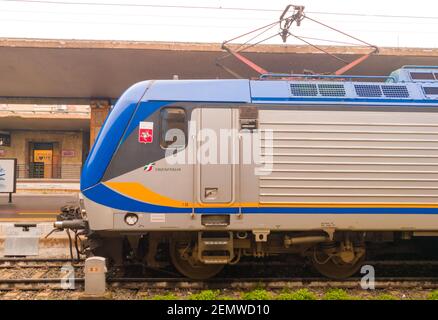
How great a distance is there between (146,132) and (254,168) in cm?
173

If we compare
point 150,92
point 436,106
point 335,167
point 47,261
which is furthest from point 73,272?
point 436,106

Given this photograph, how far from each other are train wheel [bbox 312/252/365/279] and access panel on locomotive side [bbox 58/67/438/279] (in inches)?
22.7

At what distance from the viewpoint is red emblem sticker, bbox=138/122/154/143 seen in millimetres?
5195

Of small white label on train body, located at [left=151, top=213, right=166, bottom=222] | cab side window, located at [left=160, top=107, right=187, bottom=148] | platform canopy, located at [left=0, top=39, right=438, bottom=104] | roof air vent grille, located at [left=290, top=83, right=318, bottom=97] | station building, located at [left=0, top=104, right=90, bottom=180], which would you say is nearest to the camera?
small white label on train body, located at [left=151, top=213, right=166, bottom=222]

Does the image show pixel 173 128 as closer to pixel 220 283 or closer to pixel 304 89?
pixel 304 89

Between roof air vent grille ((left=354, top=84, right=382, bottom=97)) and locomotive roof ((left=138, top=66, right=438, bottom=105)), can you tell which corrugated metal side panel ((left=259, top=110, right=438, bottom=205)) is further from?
roof air vent grille ((left=354, top=84, right=382, bottom=97))

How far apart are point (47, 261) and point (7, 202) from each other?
8.89 meters

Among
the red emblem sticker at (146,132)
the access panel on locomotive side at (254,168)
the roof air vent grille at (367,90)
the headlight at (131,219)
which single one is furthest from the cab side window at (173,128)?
the roof air vent grille at (367,90)

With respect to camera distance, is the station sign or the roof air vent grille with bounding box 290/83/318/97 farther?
the station sign

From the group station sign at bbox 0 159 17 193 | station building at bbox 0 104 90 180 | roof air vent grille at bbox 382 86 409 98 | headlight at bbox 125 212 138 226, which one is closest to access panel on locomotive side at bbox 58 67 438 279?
headlight at bbox 125 212 138 226

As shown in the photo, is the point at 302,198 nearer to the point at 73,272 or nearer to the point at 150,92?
the point at 150,92

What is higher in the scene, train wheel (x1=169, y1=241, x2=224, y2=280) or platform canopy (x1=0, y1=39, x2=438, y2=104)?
platform canopy (x1=0, y1=39, x2=438, y2=104)

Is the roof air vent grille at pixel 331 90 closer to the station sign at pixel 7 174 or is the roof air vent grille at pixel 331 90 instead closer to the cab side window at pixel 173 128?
the cab side window at pixel 173 128

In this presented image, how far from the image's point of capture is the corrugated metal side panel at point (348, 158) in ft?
17.0
